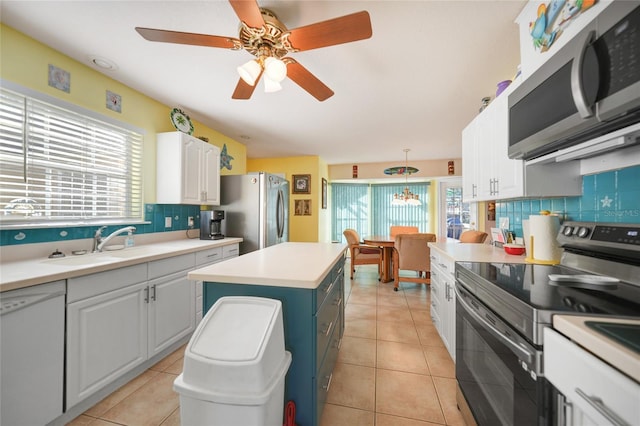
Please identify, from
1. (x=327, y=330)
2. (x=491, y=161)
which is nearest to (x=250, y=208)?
(x=327, y=330)

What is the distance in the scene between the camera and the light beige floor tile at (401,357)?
191 cm

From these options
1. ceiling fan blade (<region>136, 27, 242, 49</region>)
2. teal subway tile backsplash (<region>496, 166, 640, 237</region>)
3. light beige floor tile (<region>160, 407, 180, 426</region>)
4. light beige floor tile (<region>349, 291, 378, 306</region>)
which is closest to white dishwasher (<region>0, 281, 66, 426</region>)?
light beige floor tile (<region>160, 407, 180, 426</region>)

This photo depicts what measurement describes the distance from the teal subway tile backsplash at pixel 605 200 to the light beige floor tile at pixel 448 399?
1.35 metres

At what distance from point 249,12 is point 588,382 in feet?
6.05

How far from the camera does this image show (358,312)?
2979mm

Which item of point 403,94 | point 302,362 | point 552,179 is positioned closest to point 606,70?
point 552,179

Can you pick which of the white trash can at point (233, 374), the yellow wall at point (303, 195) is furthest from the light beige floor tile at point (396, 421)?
the yellow wall at point (303, 195)

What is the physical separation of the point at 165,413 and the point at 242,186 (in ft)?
8.24

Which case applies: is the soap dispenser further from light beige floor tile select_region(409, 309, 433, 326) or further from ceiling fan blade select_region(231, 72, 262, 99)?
light beige floor tile select_region(409, 309, 433, 326)

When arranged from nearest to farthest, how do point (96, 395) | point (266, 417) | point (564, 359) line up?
point (564, 359) → point (266, 417) → point (96, 395)

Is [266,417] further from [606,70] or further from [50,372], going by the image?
[606,70]

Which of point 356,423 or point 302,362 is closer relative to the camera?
point 302,362

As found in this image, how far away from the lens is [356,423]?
4.58 ft

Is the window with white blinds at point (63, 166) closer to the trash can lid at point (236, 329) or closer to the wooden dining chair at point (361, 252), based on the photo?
the trash can lid at point (236, 329)
